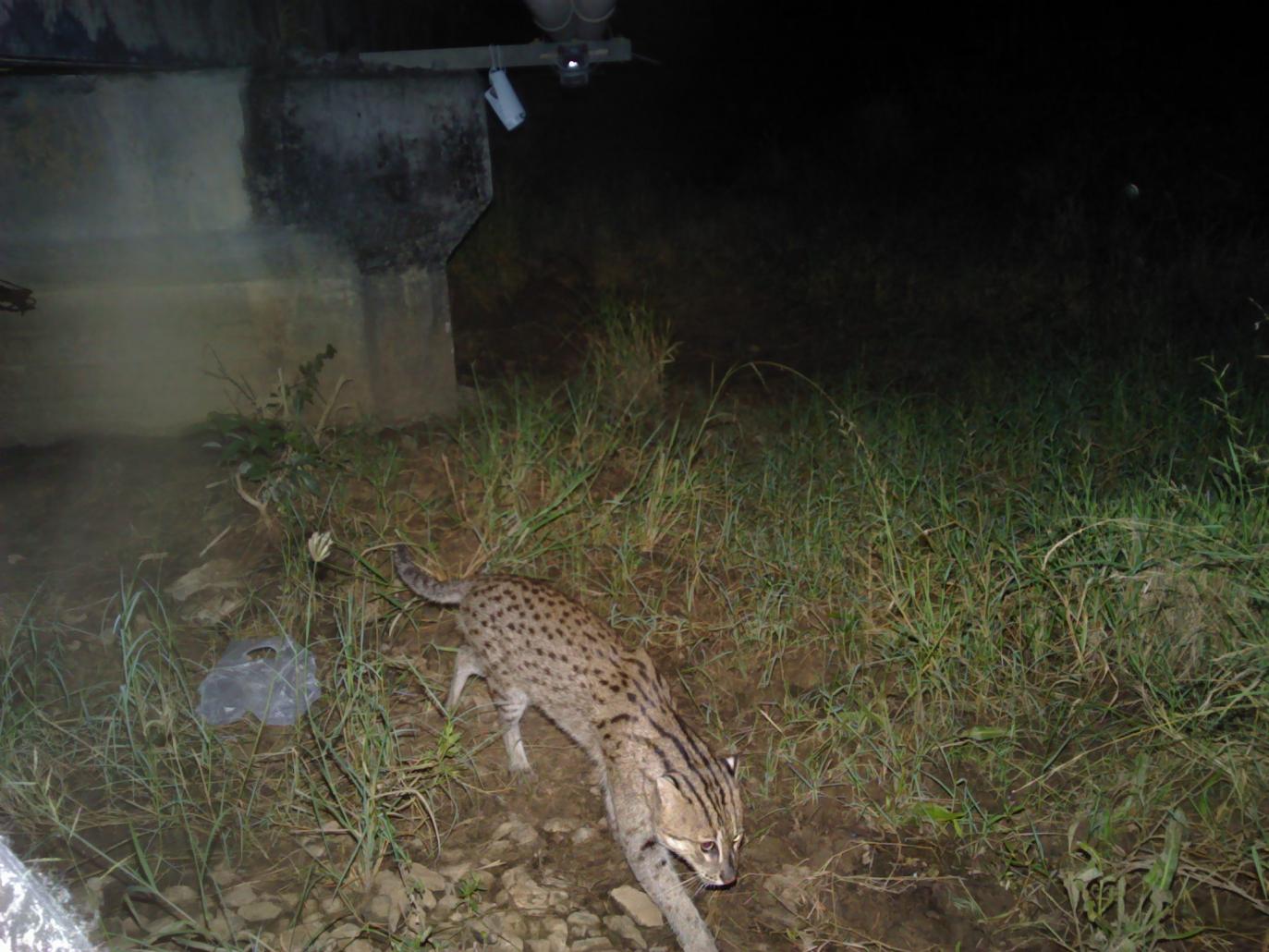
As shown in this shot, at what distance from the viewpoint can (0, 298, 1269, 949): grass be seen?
359 centimetres

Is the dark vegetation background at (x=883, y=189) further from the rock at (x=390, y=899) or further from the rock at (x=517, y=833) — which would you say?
the rock at (x=390, y=899)

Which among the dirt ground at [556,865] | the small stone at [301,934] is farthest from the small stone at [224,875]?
the small stone at [301,934]

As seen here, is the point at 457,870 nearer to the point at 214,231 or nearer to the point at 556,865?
the point at 556,865

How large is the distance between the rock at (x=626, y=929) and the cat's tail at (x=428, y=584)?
1408 millimetres

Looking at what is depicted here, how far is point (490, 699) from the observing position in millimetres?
4613

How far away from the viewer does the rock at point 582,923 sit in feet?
11.3

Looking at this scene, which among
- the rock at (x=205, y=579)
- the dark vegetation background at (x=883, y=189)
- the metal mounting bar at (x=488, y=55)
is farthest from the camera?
the dark vegetation background at (x=883, y=189)

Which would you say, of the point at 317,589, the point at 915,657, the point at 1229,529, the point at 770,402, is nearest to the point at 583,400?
the point at 770,402

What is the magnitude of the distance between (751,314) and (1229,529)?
16.0ft

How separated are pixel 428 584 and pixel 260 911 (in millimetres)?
1506

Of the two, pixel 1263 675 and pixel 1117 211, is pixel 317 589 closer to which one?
pixel 1263 675

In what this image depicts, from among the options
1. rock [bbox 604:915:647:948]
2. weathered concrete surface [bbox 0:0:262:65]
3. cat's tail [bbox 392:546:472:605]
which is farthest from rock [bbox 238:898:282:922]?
weathered concrete surface [bbox 0:0:262:65]

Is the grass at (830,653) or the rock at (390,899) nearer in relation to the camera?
the rock at (390,899)

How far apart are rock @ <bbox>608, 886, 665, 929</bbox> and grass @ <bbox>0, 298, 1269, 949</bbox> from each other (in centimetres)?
57
